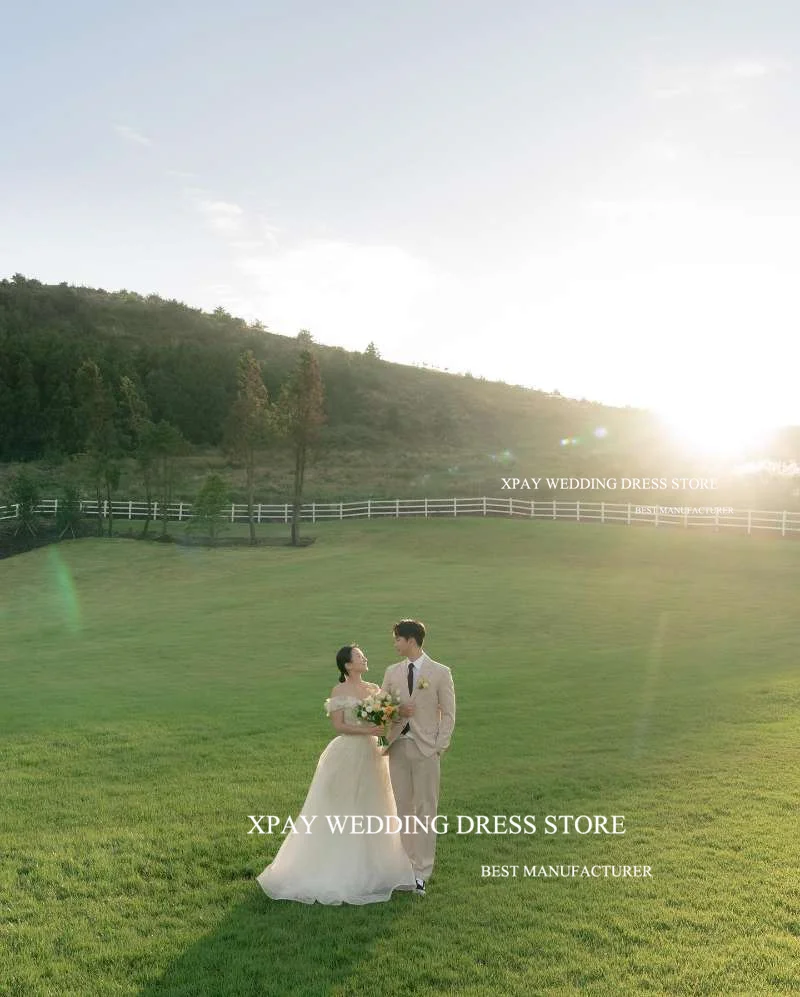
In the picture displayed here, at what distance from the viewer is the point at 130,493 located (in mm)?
63688

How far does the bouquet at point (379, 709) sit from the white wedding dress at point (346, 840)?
0.18 m

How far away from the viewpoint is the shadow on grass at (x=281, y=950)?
6945 millimetres

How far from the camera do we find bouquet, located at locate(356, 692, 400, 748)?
27.0ft

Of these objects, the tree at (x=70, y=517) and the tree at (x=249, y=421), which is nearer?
the tree at (x=249, y=421)

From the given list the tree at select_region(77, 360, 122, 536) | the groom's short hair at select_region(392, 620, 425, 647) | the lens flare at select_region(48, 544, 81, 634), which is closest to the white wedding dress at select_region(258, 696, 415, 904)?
the groom's short hair at select_region(392, 620, 425, 647)

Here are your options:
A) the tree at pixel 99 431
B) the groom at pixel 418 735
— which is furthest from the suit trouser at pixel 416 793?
the tree at pixel 99 431

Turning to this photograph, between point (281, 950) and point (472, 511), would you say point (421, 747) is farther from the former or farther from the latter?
point (472, 511)

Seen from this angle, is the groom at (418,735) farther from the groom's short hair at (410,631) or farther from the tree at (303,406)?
the tree at (303,406)

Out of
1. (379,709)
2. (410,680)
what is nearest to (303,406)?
(410,680)

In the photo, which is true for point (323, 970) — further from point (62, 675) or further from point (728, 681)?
point (62, 675)

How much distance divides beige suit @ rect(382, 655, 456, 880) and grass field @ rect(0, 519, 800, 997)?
53 centimetres

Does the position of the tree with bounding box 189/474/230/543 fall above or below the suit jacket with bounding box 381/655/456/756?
above

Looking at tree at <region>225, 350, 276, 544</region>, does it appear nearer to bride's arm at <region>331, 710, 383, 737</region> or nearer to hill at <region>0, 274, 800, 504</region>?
hill at <region>0, 274, 800, 504</region>

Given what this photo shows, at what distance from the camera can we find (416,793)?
862 cm
